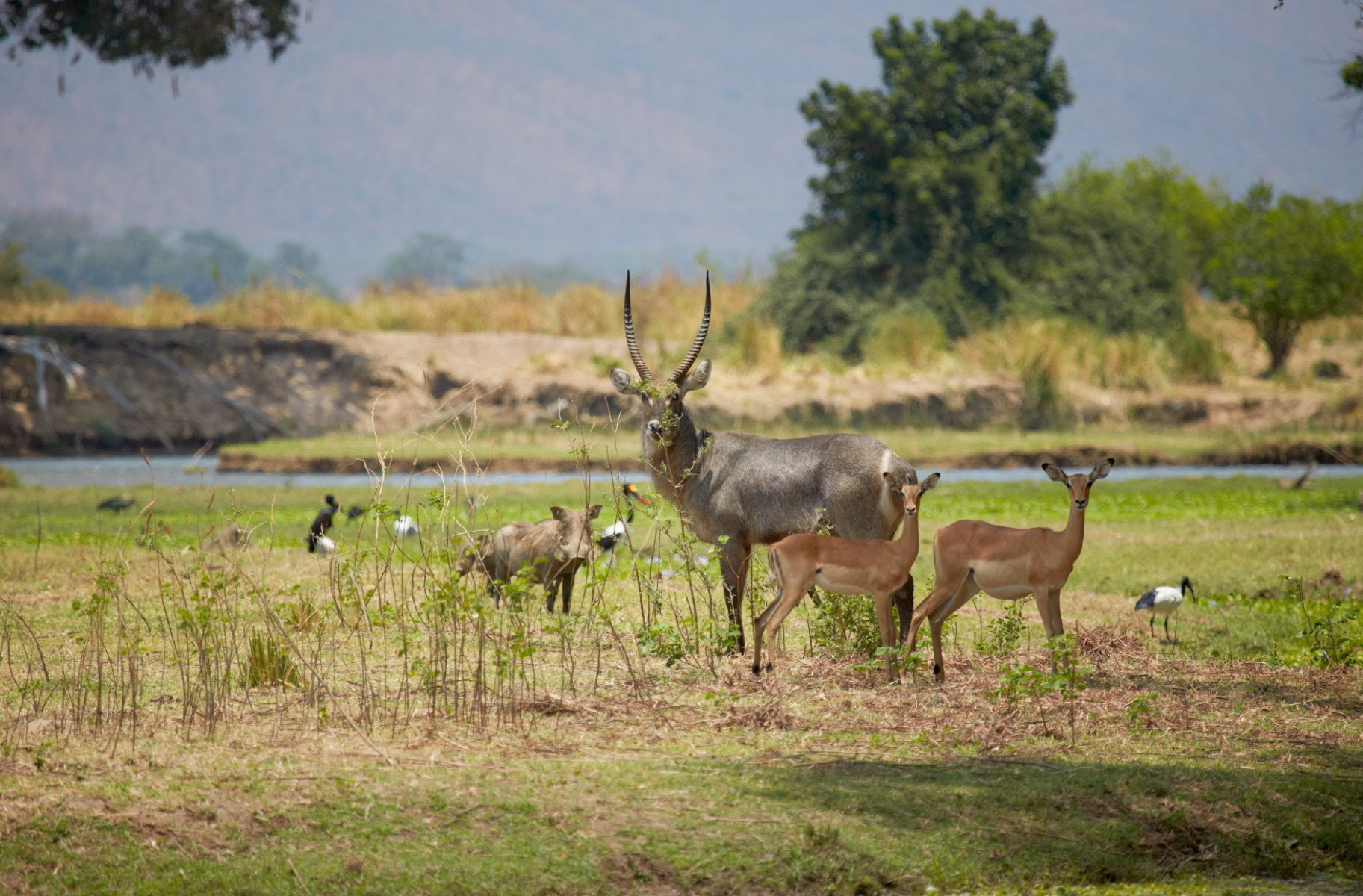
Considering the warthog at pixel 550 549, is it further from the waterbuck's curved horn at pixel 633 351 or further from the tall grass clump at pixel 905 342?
the tall grass clump at pixel 905 342

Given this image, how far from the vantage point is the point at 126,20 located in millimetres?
30531

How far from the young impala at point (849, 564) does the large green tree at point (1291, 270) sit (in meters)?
30.4

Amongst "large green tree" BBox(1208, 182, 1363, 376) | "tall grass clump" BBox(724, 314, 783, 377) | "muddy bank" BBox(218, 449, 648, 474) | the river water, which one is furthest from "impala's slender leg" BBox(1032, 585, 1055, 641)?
"large green tree" BBox(1208, 182, 1363, 376)

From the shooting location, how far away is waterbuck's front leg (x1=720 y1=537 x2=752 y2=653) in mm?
8930

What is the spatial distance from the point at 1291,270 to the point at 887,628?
32912 millimetres

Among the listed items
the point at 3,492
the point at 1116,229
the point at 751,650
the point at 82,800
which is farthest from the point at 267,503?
the point at 1116,229

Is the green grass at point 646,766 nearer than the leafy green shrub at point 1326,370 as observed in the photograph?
Yes

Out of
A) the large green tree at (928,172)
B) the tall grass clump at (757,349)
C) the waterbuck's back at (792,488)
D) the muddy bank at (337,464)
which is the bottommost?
the muddy bank at (337,464)

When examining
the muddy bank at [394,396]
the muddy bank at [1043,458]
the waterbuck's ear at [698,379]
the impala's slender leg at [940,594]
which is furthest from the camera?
the muddy bank at [394,396]

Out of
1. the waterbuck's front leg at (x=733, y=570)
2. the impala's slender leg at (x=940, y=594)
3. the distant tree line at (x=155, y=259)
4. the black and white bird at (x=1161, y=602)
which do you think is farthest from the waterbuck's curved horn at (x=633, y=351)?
the distant tree line at (x=155, y=259)

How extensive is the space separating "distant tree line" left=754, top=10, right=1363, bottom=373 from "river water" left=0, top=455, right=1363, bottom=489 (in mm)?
10828

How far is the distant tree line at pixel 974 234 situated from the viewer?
35.5 meters

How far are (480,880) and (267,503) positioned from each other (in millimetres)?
14395

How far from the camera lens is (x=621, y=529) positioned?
12211mm
